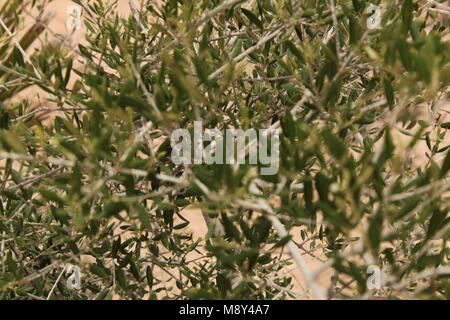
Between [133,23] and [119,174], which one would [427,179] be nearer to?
[119,174]

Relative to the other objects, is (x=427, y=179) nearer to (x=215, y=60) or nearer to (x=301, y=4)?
(x=301, y=4)

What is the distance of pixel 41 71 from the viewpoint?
6.65ft

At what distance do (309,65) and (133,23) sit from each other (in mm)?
990

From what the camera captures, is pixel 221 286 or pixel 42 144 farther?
pixel 42 144
